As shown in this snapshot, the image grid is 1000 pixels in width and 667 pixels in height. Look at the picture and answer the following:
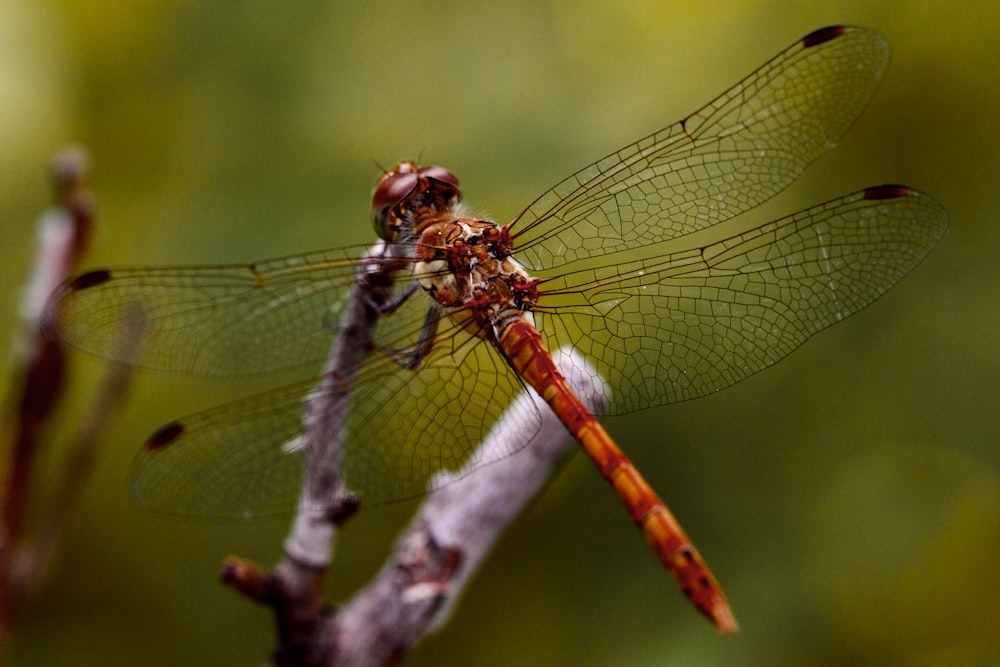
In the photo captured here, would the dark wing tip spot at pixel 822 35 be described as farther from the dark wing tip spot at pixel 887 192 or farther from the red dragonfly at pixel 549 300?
the dark wing tip spot at pixel 887 192

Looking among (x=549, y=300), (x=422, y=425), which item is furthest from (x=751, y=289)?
(x=422, y=425)

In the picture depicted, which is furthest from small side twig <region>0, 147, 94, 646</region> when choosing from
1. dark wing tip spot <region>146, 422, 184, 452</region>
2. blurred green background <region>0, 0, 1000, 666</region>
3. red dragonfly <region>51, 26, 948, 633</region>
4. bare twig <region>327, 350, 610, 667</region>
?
blurred green background <region>0, 0, 1000, 666</region>

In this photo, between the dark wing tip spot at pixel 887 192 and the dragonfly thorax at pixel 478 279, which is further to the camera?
the dragonfly thorax at pixel 478 279

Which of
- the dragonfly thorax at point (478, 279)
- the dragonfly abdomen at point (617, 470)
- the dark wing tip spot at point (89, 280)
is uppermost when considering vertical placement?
the dark wing tip spot at point (89, 280)

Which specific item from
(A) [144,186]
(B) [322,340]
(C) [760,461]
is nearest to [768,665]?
(C) [760,461]

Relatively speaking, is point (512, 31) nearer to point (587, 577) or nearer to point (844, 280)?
point (844, 280)

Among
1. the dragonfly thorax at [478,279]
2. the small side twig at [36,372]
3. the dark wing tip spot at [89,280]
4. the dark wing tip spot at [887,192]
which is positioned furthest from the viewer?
the dragonfly thorax at [478,279]

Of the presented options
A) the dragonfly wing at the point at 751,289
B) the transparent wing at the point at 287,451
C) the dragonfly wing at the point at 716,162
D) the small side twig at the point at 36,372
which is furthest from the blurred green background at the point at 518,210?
the small side twig at the point at 36,372

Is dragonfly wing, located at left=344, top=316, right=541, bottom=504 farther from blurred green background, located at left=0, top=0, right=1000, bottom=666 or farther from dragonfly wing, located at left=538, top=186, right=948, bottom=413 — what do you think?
blurred green background, located at left=0, top=0, right=1000, bottom=666
